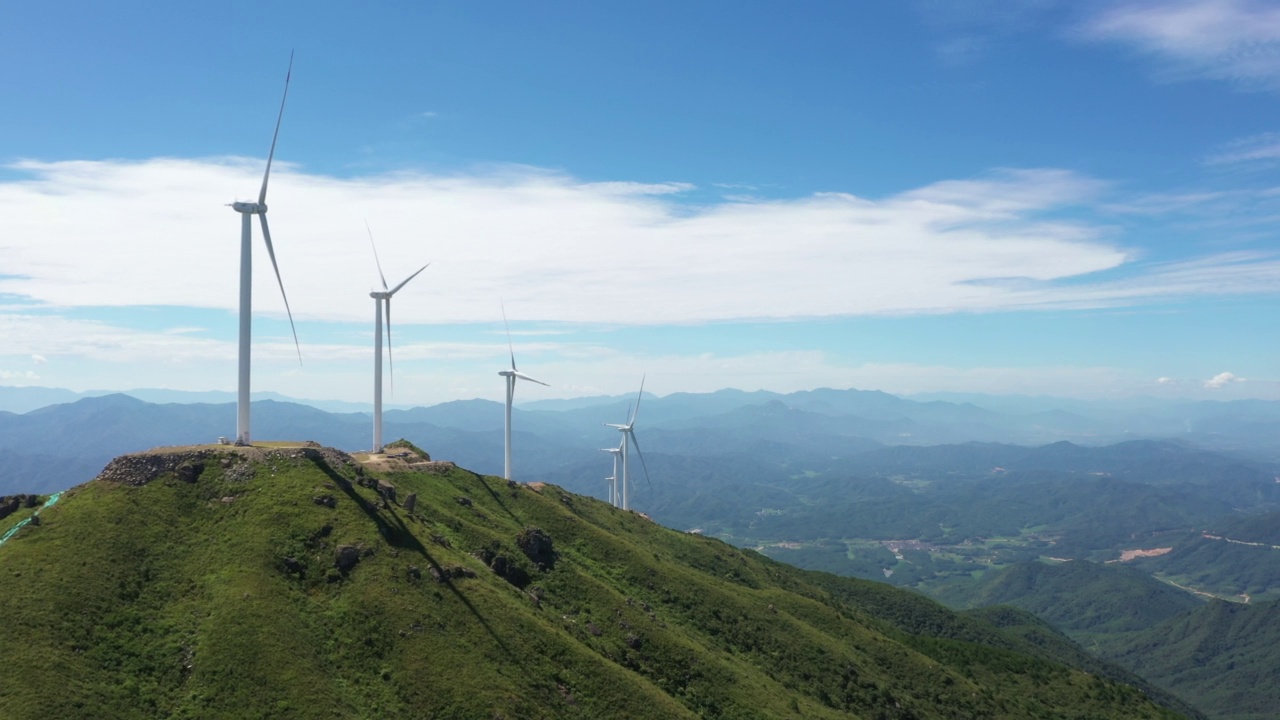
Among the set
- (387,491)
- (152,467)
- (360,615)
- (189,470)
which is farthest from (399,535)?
(152,467)

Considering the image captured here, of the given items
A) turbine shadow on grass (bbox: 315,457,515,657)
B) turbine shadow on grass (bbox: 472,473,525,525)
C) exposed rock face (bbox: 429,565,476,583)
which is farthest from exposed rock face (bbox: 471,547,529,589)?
turbine shadow on grass (bbox: 472,473,525,525)

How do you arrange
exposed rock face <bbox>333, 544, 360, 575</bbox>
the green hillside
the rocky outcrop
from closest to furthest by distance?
the green hillside
exposed rock face <bbox>333, 544, 360, 575</bbox>
the rocky outcrop

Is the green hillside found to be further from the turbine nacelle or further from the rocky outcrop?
the turbine nacelle

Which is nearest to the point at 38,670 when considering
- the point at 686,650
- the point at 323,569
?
the point at 323,569

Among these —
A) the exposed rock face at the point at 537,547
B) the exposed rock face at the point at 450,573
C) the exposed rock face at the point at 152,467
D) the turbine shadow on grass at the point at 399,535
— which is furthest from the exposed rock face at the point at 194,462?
the exposed rock face at the point at 537,547

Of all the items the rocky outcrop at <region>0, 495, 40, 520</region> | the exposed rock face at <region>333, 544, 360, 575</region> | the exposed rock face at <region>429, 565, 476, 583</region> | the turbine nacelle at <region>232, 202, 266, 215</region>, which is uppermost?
the turbine nacelle at <region>232, 202, 266, 215</region>

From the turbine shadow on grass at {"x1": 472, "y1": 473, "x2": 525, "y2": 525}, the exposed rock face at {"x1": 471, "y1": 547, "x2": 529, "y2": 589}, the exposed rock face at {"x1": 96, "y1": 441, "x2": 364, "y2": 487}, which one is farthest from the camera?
the turbine shadow on grass at {"x1": 472, "y1": 473, "x2": 525, "y2": 525}

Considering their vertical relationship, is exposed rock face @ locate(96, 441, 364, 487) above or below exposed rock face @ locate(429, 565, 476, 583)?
above

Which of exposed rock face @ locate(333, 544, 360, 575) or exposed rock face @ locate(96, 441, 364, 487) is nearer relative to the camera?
exposed rock face @ locate(333, 544, 360, 575)
